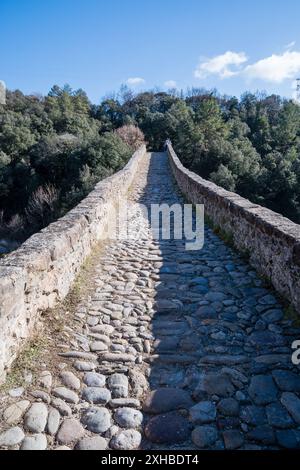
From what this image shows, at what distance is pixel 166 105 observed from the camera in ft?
182

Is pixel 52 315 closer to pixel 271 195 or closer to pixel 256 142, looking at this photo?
pixel 271 195

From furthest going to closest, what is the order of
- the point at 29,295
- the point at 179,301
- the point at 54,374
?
the point at 179,301 → the point at 29,295 → the point at 54,374

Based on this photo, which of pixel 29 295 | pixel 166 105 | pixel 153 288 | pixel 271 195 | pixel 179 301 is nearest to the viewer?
pixel 29 295

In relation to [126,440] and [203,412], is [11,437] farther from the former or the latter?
[203,412]

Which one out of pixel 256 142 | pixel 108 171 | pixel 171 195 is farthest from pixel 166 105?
pixel 171 195

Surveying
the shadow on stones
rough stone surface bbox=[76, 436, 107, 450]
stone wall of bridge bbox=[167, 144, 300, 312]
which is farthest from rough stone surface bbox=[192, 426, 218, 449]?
stone wall of bridge bbox=[167, 144, 300, 312]

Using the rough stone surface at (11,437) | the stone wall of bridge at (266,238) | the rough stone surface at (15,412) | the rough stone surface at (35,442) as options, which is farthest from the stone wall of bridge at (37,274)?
the stone wall of bridge at (266,238)

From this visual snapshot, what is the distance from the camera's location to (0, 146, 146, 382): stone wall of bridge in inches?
109

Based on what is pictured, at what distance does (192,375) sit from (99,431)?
0.88m

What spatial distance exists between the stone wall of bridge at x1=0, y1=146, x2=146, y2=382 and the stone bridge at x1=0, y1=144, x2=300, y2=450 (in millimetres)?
15

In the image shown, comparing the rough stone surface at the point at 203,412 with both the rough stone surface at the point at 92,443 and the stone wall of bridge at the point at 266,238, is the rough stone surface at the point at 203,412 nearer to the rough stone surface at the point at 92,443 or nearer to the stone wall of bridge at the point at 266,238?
the rough stone surface at the point at 92,443

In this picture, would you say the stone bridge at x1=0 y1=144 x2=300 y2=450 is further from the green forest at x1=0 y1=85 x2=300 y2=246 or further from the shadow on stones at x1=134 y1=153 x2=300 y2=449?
the green forest at x1=0 y1=85 x2=300 y2=246

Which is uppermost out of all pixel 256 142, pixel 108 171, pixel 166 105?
pixel 166 105

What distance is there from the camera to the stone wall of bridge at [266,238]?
12.1 feet
